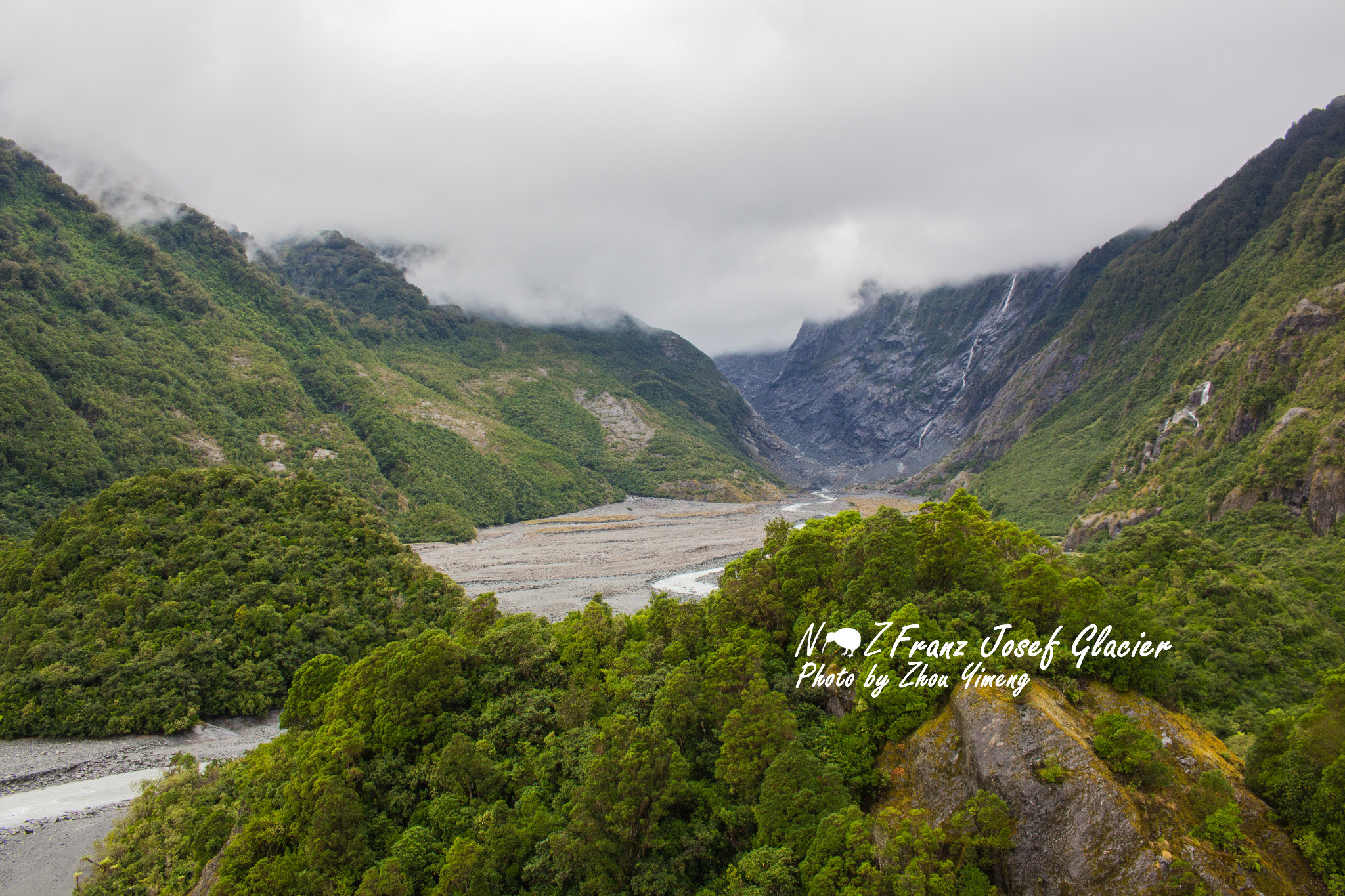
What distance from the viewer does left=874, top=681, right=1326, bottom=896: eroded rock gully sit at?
1505 cm

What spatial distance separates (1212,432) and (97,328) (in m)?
185

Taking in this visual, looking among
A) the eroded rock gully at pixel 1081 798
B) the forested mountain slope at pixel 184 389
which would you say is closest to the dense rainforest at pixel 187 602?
the forested mountain slope at pixel 184 389

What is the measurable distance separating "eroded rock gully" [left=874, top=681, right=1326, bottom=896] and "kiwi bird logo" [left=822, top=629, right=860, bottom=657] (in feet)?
16.8

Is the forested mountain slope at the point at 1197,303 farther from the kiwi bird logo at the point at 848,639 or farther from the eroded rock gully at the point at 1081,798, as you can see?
the eroded rock gully at the point at 1081,798

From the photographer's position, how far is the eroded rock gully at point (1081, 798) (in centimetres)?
1505

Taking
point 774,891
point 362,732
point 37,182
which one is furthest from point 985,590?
point 37,182

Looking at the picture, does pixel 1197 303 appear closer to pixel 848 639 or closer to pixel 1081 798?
pixel 848 639

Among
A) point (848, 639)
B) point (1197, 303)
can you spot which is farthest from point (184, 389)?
point (1197, 303)

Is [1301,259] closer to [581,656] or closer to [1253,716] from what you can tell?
[1253,716]

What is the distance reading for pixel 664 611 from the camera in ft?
119

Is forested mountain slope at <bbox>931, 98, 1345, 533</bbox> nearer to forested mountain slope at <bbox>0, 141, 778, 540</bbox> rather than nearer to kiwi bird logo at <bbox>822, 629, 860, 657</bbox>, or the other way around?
kiwi bird logo at <bbox>822, 629, 860, 657</bbox>

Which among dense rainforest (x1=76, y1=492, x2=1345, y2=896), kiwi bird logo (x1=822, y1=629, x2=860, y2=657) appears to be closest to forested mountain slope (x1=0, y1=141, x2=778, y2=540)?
dense rainforest (x1=76, y1=492, x2=1345, y2=896)

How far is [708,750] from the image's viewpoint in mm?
25500

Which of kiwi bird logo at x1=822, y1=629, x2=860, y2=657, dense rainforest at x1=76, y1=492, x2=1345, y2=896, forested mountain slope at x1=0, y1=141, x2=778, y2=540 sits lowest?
dense rainforest at x1=76, y1=492, x2=1345, y2=896
